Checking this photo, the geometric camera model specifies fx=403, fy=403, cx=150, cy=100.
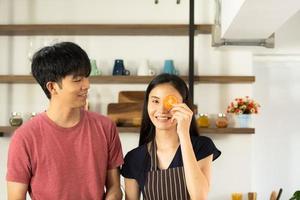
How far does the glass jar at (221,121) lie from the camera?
10.1 feet

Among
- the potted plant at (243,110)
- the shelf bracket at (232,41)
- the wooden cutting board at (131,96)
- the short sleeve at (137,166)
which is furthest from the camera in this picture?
the wooden cutting board at (131,96)

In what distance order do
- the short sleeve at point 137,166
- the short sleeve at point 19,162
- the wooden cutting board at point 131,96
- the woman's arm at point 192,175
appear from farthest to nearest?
the wooden cutting board at point 131,96, the short sleeve at point 137,166, the woman's arm at point 192,175, the short sleeve at point 19,162

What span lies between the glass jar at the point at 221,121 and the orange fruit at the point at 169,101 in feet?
5.35

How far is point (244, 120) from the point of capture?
3.08 metres

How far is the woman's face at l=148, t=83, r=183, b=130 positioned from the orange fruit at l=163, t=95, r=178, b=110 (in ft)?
0.04

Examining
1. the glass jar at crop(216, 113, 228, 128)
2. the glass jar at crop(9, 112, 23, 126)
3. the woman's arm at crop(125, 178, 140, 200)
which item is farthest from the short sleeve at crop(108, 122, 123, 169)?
the glass jar at crop(9, 112, 23, 126)

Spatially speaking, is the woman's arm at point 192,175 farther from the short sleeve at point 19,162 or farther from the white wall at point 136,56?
the white wall at point 136,56

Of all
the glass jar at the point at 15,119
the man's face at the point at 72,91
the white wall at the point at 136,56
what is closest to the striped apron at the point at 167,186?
the man's face at the point at 72,91

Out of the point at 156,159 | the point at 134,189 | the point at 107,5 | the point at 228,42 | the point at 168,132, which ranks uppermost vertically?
the point at 107,5

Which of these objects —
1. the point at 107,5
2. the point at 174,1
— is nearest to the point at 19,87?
the point at 107,5

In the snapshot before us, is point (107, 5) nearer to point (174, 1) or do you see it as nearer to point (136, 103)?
point (174, 1)

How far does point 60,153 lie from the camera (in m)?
1.33

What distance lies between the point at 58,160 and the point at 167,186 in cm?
41

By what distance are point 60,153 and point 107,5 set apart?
7.21ft
